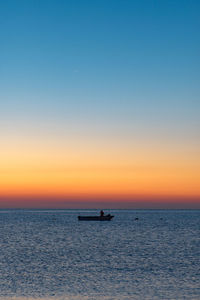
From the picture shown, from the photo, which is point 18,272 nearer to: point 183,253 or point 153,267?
point 153,267

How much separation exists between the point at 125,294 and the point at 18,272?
1300 cm

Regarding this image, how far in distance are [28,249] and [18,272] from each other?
19.4 metres

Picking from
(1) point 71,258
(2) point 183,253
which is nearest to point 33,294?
(1) point 71,258

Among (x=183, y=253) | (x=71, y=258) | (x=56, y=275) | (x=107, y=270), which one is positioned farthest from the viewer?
(x=183, y=253)

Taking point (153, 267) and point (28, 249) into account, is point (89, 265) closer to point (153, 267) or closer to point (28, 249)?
point (153, 267)

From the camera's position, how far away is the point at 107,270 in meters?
37.2

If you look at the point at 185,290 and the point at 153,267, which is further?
the point at 153,267

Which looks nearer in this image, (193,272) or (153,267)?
(193,272)

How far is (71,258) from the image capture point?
4591cm

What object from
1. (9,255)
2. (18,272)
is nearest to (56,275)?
(18,272)

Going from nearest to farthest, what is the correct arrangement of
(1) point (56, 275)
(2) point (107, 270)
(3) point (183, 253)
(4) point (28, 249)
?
(1) point (56, 275), (2) point (107, 270), (3) point (183, 253), (4) point (28, 249)

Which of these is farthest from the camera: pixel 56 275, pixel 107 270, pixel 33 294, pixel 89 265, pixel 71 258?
pixel 71 258

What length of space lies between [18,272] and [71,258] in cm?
1091

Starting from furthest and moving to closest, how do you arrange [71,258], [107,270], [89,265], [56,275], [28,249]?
[28,249] → [71,258] → [89,265] → [107,270] → [56,275]
